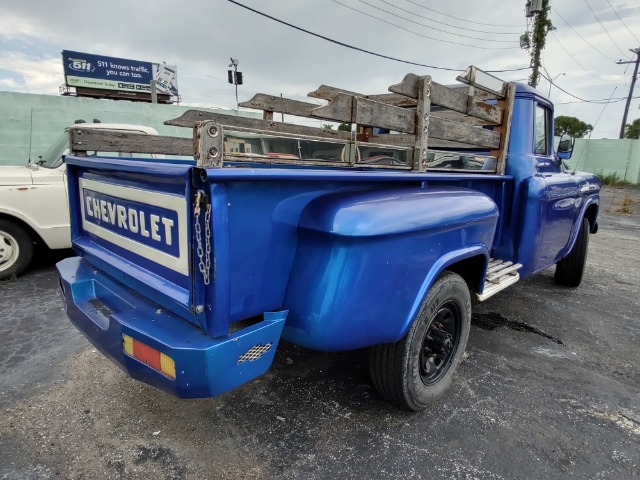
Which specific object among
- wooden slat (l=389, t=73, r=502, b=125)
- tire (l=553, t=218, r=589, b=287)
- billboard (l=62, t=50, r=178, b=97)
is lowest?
tire (l=553, t=218, r=589, b=287)

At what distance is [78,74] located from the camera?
101ft

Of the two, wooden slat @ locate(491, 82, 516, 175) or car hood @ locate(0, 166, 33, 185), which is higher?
wooden slat @ locate(491, 82, 516, 175)

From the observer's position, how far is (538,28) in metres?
17.4

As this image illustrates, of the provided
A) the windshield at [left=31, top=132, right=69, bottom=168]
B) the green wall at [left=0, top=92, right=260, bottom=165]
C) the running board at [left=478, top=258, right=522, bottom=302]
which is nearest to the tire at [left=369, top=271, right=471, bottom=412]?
the running board at [left=478, top=258, right=522, bottom=302]

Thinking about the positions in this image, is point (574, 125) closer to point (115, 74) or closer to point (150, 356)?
point (115, 74)

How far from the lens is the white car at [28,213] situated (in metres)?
4.34

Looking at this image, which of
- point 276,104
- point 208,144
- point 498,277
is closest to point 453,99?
point 498,277

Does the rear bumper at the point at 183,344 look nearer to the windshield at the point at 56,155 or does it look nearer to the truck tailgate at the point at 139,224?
the truck tailgate at the point at 139,224

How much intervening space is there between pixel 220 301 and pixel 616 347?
135 inches

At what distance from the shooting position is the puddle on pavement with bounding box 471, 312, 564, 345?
11.9ft

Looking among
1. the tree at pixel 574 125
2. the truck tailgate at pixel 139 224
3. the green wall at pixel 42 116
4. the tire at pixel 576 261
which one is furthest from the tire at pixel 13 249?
the tree at pixel 574 125

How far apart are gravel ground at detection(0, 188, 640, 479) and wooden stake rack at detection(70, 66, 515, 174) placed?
1.42 m

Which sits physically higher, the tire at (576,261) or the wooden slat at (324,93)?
the wooden slat at (324,93)

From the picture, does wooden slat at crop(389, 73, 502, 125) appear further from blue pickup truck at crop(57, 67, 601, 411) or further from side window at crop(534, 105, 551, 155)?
side window at crop(534, 105, 551, 155)
